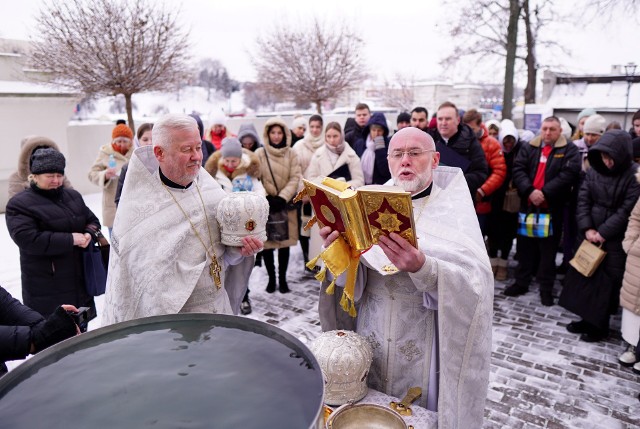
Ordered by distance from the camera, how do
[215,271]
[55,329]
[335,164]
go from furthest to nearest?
[335,164]
[215,271]
[55,329]

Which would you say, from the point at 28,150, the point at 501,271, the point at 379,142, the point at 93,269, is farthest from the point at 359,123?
the point at 93,269

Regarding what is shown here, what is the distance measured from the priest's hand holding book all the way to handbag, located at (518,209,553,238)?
4.68 metres

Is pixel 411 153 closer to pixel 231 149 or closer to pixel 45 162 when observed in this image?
pixel 45 162

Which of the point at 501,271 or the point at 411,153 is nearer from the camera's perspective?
the point at 411,153

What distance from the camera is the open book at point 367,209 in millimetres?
1604

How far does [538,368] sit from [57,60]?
1191 cm

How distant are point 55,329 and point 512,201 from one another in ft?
19.7

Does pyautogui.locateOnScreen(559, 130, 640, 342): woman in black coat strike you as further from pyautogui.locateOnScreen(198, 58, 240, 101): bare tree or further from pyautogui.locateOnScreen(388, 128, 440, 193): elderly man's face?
pyautogui.locateOnScreen(198, 58, 240, 101): bare tree

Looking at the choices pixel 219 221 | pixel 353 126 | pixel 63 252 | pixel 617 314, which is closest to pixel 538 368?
pixel 617 314

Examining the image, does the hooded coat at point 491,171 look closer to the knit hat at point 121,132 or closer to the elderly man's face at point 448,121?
the elderly man's face at point 448,121

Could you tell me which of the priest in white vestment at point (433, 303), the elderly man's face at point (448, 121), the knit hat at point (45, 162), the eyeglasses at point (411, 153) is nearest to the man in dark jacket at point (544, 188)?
the elderly man's face at point (448, 121)

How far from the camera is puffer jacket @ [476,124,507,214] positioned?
640 cm

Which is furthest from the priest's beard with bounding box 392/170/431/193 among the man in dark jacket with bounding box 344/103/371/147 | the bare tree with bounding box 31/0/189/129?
the bare tree with bounding box 31/0/189/129

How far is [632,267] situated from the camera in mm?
4531
